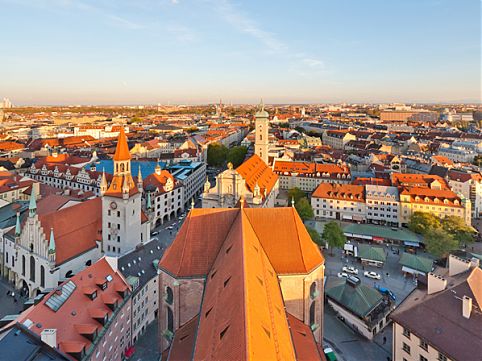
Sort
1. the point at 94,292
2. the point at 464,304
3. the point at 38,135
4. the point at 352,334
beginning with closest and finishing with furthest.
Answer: the point at 464,304 → the point at 94,292 → the point at 352,334 → the point at 38,135

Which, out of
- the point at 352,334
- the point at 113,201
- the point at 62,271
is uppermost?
the point at 113,201

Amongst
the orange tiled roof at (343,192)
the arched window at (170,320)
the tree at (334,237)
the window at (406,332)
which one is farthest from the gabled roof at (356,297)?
the orange tiled roof at (343,192)

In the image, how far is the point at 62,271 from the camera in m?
36.4

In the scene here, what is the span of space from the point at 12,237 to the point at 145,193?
23.5 m

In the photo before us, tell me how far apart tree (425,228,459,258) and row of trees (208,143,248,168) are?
7191 cm

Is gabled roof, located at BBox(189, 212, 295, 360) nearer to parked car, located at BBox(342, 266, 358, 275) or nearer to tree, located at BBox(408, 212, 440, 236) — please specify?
parked car, located at BBox(342, 266, 358, 275)

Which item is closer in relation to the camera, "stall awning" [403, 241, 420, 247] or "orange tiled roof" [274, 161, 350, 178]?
"stall awning" [403, 241, 420, 247]

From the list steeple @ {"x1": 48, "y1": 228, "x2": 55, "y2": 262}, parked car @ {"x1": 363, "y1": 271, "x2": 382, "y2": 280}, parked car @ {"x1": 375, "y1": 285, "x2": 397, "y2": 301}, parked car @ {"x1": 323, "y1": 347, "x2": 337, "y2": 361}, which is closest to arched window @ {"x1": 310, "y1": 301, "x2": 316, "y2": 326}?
parked car @ {"x1": 323, "y1": 347, "x2": 337, "y2": 361}

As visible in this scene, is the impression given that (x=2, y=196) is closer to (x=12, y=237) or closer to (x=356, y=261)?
(x=12, y=237)

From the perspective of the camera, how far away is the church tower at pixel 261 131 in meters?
84.1

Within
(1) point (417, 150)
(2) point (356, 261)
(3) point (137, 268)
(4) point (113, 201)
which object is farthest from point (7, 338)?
(1) point (417, 150)

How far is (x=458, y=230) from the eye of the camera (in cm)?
5359

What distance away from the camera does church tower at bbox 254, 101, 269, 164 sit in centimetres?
8406

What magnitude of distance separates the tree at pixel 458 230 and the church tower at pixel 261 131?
43.3 meters
